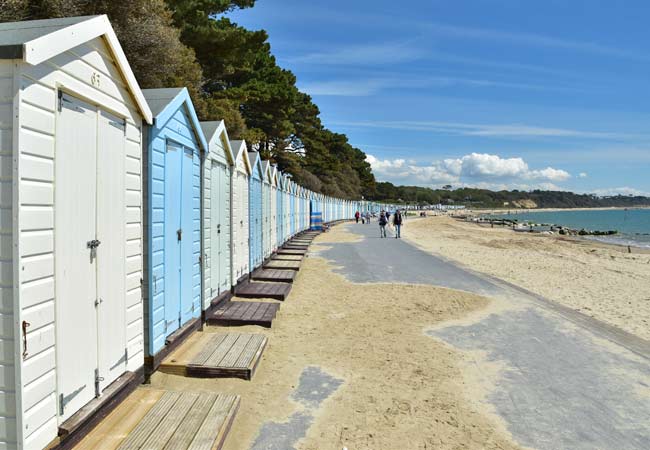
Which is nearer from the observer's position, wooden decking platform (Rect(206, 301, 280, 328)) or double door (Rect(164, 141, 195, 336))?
double door (Rect(164, 141, 195, 336))

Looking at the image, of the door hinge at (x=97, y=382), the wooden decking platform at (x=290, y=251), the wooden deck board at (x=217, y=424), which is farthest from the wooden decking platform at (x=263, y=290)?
the wooden decking platform at (x=290, y=251)

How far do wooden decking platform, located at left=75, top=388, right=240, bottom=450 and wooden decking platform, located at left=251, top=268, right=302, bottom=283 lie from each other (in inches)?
245

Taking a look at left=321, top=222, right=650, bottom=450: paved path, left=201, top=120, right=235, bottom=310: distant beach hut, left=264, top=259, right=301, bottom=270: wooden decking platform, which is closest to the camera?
left=321, top=222, right=650, bottom=450: paved path

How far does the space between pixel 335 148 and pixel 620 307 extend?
69.1 metres

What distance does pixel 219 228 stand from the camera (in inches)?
299

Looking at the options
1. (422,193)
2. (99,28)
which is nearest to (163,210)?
(99,28)

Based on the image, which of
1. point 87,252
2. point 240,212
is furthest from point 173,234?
point 240,212

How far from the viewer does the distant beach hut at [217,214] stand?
6820 millimetres

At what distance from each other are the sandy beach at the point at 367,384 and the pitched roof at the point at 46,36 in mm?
3215

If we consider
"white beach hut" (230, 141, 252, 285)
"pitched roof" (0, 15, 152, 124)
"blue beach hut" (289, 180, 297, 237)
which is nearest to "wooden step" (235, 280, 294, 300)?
"white beach hut" (230, 141, 252, 285)

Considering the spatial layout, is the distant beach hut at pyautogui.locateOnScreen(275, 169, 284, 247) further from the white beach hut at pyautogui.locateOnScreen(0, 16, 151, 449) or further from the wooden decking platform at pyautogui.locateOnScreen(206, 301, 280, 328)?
the white beach hut at pyautogui.locateOnScreen(0, 16, 151, 449)

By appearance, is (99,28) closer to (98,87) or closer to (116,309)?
(98,87)

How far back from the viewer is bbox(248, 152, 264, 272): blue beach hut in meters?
10.4

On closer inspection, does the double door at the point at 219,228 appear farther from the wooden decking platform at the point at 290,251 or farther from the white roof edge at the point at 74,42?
the wooden decking platform at the point at 290,251
